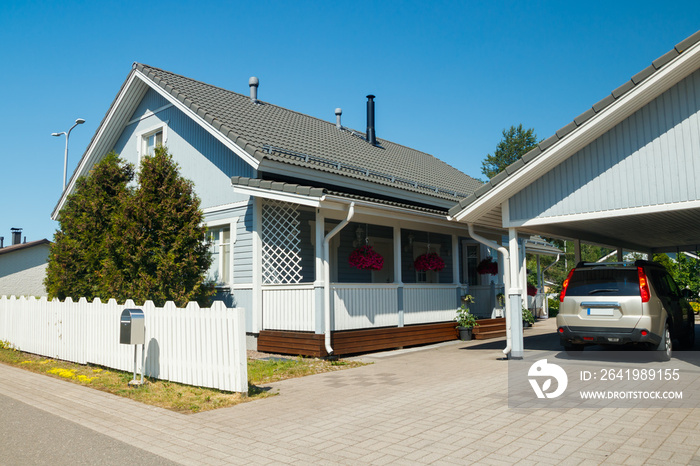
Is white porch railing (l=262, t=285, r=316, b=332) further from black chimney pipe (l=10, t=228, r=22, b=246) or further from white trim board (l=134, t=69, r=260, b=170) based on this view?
black chimney pipe (l=10, t=228, r=22, b=246)

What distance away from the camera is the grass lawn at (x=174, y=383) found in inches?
296

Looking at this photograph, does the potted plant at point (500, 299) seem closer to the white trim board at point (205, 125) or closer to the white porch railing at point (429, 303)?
the white porch railing at point (429, 303)

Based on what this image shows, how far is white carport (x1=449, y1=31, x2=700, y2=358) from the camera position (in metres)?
9.05

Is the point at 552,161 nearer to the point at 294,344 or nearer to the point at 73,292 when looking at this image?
the point at 294,344

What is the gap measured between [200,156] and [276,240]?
12.6ft

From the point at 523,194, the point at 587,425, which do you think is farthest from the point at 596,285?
the point at 587,425

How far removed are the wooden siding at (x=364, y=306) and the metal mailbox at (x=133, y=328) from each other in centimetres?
428

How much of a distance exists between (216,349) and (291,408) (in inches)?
62.4

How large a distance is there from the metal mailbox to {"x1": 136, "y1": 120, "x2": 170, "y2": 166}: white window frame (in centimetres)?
880

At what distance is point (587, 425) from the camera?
5.77m

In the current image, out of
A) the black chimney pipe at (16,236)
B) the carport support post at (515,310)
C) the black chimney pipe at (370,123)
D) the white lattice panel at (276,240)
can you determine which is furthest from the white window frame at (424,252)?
the black chimney pipe at (16,236)

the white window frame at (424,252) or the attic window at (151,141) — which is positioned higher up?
the attic window at (151,141)

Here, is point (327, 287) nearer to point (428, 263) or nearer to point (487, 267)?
point (428, 263)

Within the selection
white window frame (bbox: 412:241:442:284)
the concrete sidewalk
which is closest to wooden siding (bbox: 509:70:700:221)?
the concrete sidewalk
